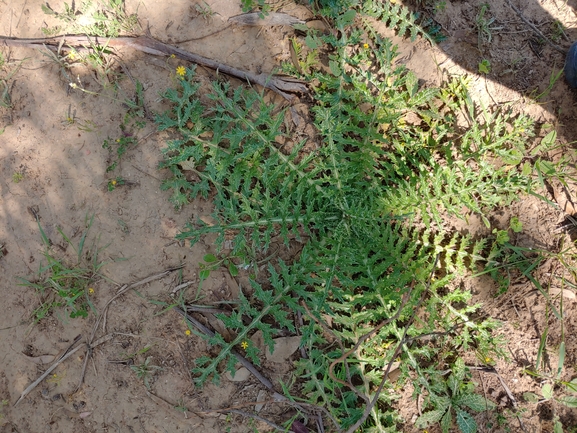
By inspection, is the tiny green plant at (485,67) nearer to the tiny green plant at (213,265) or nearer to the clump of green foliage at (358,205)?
the clump of green foliage at (358,205)

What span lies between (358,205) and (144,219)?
1886mm

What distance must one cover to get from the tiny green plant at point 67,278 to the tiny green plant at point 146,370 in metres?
0.66

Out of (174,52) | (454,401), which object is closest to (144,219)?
(174,52)

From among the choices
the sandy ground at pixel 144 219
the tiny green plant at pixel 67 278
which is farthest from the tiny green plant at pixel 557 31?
the tiny green plant at pixel 67 278

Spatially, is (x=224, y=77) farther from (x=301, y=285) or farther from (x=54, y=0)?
(x=301, y=285)

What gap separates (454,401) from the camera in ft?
12.3

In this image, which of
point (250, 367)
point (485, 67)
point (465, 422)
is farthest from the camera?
point (485, 67)

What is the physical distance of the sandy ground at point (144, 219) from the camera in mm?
3859

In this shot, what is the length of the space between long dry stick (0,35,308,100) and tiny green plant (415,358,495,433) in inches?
110

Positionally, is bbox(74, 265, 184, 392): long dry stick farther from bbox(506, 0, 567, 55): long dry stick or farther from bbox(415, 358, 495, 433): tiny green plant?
bbox(506, 0, 567, 55): long dry stick

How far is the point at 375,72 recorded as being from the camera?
3957 mm

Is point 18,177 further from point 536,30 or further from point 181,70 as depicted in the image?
point 536,30

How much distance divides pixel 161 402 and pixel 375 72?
348cm

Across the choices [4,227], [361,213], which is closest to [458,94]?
[361,213]
